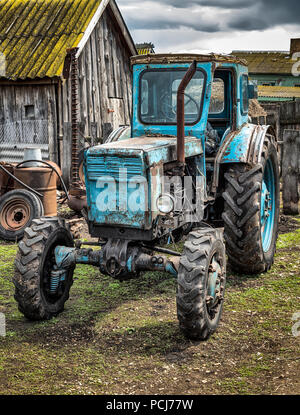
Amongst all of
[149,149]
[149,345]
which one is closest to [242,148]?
[149,149]

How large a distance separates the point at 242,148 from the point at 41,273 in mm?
2618

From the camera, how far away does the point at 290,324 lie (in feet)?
15.3

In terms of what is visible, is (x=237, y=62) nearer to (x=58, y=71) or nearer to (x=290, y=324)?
(x=290, y=324)

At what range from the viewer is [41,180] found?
8547 millimetres

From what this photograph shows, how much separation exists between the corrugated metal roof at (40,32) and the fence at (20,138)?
1.22 metres

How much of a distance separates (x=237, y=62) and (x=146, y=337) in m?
3.38

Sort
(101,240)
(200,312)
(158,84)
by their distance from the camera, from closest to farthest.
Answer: (200,312)
(101,240)
(158,84)

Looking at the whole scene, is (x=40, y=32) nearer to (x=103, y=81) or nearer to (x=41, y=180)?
(x=103, y=81)

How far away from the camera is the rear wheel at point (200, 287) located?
4.12 meters

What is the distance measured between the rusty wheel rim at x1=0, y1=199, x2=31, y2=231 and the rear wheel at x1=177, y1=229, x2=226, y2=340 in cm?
426

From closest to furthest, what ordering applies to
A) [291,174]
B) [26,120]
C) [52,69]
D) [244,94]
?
[244,94], [291,174], [52,69], [26,120]

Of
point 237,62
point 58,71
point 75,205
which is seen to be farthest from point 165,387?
point 58,71

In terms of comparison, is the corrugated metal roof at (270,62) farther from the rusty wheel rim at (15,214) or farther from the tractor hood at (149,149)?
the tractor hood at (149,149)

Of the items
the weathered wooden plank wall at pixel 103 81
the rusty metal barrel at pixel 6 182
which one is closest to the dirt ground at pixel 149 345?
the rusty metal barrel at pixel 6 182
